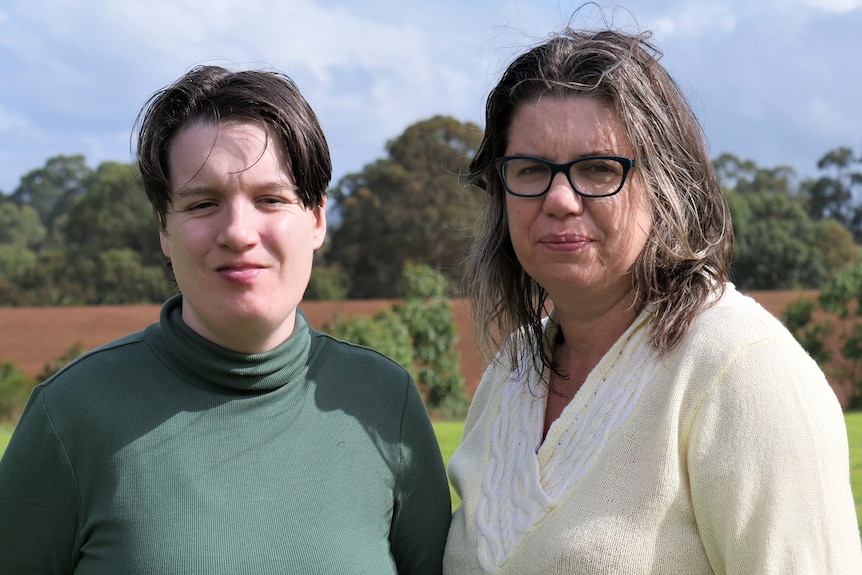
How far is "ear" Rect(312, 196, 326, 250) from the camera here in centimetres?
251

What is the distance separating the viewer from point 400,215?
37781 mm

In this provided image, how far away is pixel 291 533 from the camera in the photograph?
7.56ft

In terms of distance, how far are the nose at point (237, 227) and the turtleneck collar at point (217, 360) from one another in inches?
11.4

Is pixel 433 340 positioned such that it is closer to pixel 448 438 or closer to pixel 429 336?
pixel 429 336

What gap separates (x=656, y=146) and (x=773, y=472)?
0.82m

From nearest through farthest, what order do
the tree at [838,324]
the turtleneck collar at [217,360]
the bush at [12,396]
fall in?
1. the turtleneck collar at [217,360]
2. the bush at [12,396]
3. the tree at [838,324]

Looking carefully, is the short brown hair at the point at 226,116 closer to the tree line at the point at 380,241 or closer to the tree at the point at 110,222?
the tree line at the point at 380,241

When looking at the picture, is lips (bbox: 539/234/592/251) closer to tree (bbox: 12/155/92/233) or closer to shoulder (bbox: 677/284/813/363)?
shoulder (bbox: 677/284/813/363)

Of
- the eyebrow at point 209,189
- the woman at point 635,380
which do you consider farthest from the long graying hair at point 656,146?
the eyebrow at point 209,189

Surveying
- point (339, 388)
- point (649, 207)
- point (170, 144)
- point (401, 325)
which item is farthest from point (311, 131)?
point (401, 325)

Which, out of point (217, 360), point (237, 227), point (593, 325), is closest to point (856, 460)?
point (593, 325)

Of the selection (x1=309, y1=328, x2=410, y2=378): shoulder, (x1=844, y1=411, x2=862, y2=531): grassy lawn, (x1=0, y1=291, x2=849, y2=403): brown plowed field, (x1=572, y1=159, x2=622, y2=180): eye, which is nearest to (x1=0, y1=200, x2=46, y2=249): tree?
(x1=0, y1=291, x2=849, y2=403): brown plowed field

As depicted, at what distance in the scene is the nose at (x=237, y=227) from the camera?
2238 millimetres

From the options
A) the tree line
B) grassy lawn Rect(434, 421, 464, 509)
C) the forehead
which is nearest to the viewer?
the forehead
